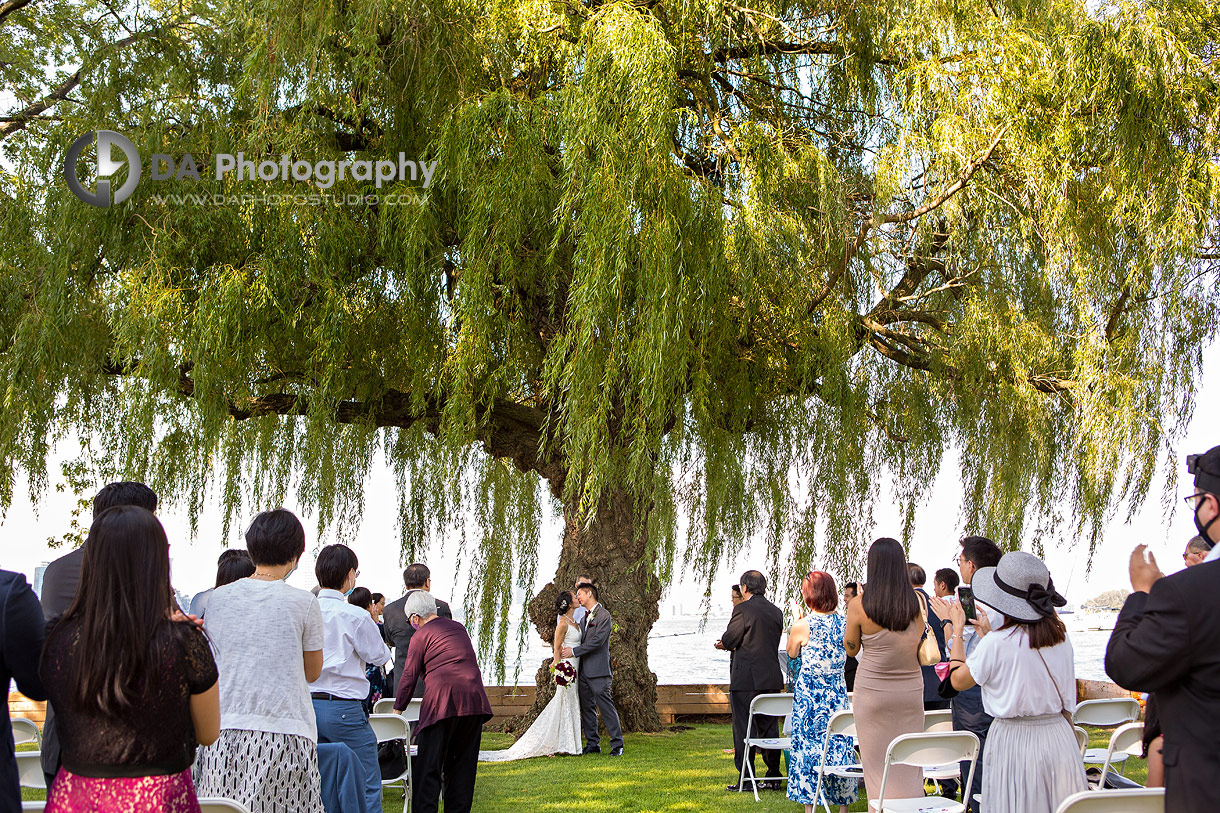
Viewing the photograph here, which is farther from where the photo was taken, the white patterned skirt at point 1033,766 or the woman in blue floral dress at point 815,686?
the woman in blue floral dress at point 815,686

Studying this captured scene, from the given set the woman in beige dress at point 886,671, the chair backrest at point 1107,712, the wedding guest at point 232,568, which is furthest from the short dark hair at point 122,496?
the chair backrest at point 1107,712

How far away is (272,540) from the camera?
10.8ft

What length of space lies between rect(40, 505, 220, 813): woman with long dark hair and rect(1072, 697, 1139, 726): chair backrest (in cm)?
440

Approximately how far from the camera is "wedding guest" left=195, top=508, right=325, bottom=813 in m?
3.24

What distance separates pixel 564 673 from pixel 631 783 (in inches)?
67.6

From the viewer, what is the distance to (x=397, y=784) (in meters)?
6.88

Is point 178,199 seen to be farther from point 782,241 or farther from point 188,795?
point 188,795

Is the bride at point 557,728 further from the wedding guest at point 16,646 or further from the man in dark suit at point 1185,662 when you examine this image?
the man in dark suit at point 1185,662

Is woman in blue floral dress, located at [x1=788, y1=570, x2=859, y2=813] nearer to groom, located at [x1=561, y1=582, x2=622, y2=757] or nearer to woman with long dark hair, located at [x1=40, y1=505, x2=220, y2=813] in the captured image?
groom, located at [x1=561, y1=582, x2=622, y2=757]

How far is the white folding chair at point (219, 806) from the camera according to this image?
2.85 m

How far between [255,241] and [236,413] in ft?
5.86

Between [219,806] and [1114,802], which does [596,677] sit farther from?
[1114,802]

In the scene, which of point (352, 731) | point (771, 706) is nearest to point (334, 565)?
point (352, 731)

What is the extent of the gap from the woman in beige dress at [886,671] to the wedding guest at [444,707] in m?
1.96
